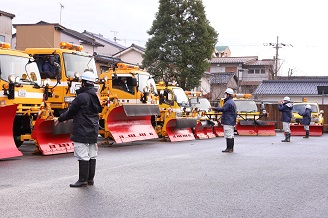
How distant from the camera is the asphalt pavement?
666 cm

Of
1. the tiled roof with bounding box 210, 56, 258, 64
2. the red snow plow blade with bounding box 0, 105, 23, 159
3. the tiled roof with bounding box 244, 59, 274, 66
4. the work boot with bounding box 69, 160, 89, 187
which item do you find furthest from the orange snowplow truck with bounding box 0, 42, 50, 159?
the tiled roof with bounding box 244, 59, 274, 66

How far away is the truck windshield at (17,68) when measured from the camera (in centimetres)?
1330

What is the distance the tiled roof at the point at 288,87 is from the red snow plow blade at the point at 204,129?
28.5 meters

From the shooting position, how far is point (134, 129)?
1778 centimetres

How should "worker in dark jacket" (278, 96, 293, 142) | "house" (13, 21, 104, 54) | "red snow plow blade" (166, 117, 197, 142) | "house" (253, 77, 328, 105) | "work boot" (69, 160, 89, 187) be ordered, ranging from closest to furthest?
"work boot" (69, 160, 89, 187) < "red snow plow blade" (166, 117, 197, 142) < "worker in dark jacket" (278, 96, 293, 142) < "house" (13, 21, 104, 54) < "house" (253, 77, 328, 105)

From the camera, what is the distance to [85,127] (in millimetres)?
8539

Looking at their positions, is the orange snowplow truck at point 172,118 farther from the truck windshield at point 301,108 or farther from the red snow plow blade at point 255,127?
the truck windshield at point 301,108

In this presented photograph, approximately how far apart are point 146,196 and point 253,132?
1918 cm

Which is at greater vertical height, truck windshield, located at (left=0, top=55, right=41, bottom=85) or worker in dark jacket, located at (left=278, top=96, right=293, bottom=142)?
truck windshield, located at (left=0, top=55, right=41, bottom=85)

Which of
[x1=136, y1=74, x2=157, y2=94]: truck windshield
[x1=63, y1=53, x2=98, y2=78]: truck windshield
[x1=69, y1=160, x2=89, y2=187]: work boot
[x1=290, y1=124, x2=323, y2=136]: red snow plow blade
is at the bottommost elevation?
[x1=290, y1=124, x2=323, y2=136]: red snow plow blade

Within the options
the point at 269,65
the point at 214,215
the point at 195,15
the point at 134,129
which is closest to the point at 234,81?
the point at 269,65

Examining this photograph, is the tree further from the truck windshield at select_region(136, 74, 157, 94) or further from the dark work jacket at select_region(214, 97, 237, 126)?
the dark work jacket at select_region(214, 97, 237, 126)

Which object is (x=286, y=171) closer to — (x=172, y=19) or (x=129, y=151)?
(x=129, y=151)

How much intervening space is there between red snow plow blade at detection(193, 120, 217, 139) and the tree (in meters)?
14.3
